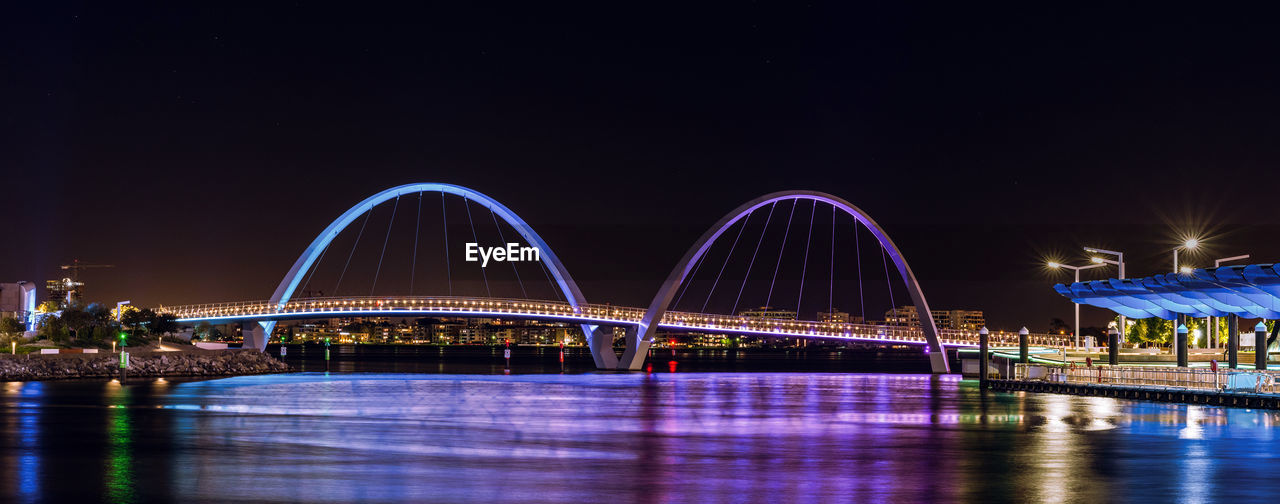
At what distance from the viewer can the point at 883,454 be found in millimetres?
24125

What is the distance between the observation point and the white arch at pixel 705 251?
9212 cm

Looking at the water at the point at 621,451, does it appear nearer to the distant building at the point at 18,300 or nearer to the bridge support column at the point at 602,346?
the distant building at the point at 18,300

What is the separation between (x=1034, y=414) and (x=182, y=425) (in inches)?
965

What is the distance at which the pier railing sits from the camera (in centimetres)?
4396

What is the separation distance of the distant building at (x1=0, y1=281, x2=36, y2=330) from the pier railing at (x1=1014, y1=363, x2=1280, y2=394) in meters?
72.2

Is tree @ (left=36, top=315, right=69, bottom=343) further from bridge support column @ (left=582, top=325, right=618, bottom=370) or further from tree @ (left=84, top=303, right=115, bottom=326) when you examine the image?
bridge support column @ (left=582, top=325, right=618, bottom=370)

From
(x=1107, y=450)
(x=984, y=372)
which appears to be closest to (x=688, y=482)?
(x=1107, y=450)

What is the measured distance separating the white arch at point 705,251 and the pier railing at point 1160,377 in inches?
1326

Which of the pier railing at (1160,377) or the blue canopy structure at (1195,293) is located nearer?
the pier railing at (1160,377)

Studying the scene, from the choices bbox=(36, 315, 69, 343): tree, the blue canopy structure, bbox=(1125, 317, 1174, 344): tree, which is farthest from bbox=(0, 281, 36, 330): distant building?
bbox=(1125, 317, 1174, 344): tree

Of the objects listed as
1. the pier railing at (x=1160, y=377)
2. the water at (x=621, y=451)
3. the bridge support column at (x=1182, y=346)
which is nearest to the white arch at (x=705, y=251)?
the pier railing at (x=1160, y=377)

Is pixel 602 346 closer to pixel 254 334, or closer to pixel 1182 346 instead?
pixel 254 334

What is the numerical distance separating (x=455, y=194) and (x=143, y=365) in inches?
1468

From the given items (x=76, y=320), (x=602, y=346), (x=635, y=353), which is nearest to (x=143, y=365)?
(x=76, y=320)
